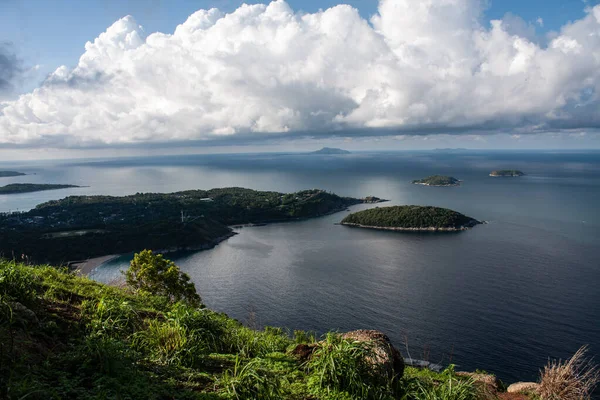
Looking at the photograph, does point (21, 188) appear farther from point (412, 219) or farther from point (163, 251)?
point (412, 219)

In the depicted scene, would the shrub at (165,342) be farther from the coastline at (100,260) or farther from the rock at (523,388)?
the coastline at (100,260)

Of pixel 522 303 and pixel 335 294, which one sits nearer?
pixel 522 303

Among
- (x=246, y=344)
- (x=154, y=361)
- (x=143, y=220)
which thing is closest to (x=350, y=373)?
(x=246, y=344)

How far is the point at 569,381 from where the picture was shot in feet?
30.9

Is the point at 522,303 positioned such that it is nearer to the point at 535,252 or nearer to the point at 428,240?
the point at 535,252

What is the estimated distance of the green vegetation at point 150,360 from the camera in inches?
231

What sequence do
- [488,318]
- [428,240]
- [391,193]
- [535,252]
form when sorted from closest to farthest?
[488,318]
[535,252]
[428,240]
[391,193]

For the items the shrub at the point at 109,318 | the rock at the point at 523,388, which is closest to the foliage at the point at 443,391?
the rock at the point at 523,388

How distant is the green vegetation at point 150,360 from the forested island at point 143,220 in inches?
2621

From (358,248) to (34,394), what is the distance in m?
78.0

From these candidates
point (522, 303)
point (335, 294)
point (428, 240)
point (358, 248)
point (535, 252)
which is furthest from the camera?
point (428, 240)

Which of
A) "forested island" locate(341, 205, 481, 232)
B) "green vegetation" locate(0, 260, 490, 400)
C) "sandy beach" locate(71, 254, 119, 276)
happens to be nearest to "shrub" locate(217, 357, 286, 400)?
"green vegetation" locate(0, 260, 490, 400)

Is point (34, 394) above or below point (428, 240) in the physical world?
above

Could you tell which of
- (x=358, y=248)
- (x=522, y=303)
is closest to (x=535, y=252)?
(x=522, y=303)
